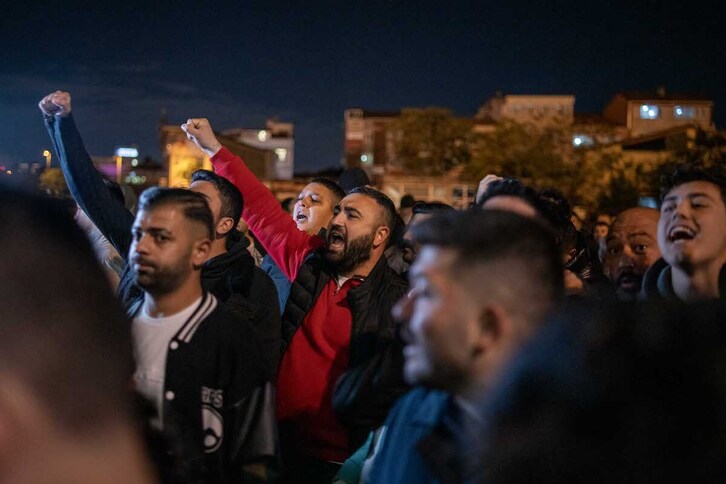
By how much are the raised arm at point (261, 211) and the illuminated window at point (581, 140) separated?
173 ft

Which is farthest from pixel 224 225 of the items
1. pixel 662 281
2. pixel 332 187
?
pixel 662 281

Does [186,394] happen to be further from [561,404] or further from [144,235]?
[561,404]

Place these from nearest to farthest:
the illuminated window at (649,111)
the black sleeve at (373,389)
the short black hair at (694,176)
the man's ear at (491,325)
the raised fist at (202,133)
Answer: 1. the man's ear at (491,325)
2. the black sleeve at (373,389)
3. the short black hair at (694,176)
4. the raised fist at (202,133)
5. the illuminated window at (649,111)

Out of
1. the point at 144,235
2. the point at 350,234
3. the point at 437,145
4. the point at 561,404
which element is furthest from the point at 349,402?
the point at 437,145

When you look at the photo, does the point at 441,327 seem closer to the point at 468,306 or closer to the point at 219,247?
the point at 468,306

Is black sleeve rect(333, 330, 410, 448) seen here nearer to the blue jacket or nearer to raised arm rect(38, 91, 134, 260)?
the blue jacket

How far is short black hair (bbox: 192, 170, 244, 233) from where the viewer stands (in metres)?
4.45

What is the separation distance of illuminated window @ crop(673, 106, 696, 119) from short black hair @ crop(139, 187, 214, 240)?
81773 mm

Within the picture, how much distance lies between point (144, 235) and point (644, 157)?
173ft

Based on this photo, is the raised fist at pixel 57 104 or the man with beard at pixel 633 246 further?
the man with beard at pixel 633 246

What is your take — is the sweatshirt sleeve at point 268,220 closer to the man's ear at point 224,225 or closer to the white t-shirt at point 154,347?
the man's ear at point 224,225

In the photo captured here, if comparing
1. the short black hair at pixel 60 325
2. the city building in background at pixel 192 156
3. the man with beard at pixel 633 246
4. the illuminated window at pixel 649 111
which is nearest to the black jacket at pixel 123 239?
the man with beard at pixel 633 246

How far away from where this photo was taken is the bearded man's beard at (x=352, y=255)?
14.0 feet

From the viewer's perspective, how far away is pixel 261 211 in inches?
195
